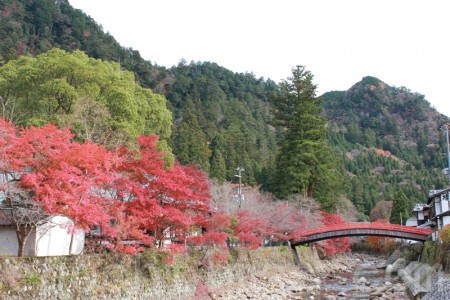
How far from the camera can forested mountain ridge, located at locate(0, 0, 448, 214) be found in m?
61.7

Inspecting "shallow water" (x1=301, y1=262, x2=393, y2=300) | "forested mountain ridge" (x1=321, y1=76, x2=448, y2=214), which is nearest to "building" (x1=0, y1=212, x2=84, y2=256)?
"shallow water" (x1=301, y1=262, x2=393, y2=300)

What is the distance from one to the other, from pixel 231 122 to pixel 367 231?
51039 millimetres

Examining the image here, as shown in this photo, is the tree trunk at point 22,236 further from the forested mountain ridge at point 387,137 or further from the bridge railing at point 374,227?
the forested mountain ridge at point 387,137

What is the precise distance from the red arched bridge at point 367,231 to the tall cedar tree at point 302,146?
20.0 ft

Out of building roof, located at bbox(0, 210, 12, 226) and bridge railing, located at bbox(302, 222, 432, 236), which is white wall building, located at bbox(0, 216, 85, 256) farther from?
bridge railing, located at bbox(302, 222, 432, 236)

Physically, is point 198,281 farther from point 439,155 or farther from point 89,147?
point 439,155

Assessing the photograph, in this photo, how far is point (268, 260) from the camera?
32.1m

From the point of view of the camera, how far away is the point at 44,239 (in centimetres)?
1608

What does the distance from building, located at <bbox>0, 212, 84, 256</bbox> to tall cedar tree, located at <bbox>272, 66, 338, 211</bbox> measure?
27.9 metres

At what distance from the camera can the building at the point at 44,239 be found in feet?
51.4

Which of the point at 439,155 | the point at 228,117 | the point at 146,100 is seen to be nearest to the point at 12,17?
the point at 228,117

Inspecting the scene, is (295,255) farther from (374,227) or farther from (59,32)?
(59,32)

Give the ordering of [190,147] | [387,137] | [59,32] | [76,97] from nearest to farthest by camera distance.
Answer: [76,97]
[190,147]
[59,32]
[387,137]

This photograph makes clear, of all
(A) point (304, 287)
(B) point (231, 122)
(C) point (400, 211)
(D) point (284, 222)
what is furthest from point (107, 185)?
(B) point (231, 122)
